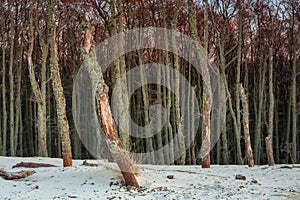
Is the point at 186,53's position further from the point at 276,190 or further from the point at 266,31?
the point at 276,190

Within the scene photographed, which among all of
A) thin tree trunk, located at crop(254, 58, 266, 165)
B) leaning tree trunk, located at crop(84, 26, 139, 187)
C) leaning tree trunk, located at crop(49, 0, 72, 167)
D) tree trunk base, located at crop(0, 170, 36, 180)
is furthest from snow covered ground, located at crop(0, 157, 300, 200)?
thin tree trunk, located at crop(254, 58, 266, 165)

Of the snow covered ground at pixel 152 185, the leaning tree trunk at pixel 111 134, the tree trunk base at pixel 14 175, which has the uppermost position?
the leaning tree trunk at pixel 111 134

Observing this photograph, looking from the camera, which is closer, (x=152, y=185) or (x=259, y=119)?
(x=152, y=185)

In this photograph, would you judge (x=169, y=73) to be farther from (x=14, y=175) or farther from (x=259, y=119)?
(x=14, y=175)

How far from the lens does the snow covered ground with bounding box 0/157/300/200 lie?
23.4 feet

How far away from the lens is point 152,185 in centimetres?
794

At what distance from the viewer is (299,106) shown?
21438 millimetres

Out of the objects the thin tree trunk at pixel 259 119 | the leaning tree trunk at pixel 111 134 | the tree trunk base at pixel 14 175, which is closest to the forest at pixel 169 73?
the thin tree trunk at pixel 259 119

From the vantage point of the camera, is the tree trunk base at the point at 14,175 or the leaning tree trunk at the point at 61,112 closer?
the tree trunk base at the point at 14,175

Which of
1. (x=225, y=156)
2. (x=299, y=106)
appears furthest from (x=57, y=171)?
(x=299, y=106)

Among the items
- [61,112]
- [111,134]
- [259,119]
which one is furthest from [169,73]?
[111,134]

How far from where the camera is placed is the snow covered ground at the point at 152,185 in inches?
281

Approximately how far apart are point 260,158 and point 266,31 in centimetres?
757

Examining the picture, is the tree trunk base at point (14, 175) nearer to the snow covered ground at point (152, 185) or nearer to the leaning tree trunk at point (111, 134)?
the snow covered ground at point (152, 185)
